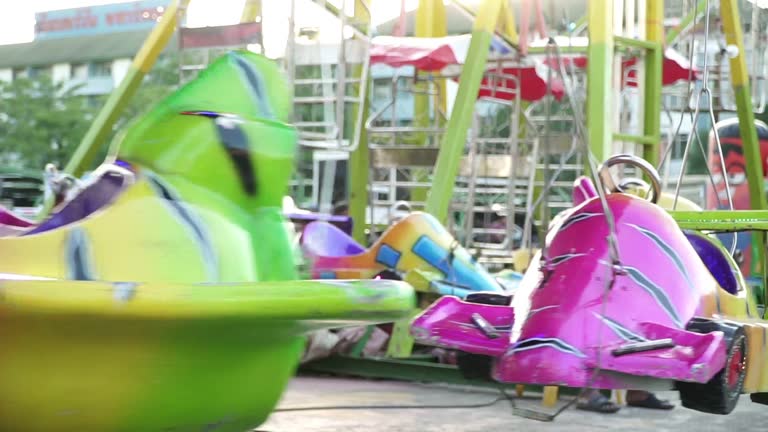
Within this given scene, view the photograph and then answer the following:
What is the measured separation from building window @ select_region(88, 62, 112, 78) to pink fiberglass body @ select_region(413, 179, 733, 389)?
4064cm

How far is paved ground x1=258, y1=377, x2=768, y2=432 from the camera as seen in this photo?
496 centimetres

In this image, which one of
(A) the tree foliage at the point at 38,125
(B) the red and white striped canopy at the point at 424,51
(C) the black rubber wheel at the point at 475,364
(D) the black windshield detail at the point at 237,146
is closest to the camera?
(D) the black windshield detail at the point at 237,146

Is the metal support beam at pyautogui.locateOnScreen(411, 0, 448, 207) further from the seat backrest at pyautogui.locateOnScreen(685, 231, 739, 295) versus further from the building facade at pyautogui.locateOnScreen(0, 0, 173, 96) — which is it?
the building facade at pyautogui.locateOnScreen(0, 0, 173, 96)

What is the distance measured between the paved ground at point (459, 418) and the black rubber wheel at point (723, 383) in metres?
1.37

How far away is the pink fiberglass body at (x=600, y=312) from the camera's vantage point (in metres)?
3.45

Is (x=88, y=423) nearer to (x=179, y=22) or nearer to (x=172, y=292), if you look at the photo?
(x=172, y=292)

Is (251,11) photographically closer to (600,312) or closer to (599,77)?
(599,77)

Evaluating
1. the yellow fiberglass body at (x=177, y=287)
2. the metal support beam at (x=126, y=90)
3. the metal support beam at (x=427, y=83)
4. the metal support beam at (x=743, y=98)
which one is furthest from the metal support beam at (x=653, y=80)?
the yellow fiberglass body at (x=177, y=287)

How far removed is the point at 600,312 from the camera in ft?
12.0

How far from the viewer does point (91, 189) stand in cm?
293

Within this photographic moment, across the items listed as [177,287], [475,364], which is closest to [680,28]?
[475,364]

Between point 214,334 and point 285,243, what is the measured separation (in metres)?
0.66

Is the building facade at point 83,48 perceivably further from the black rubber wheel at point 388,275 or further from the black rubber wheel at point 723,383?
the black rubber wheel at point 723,383

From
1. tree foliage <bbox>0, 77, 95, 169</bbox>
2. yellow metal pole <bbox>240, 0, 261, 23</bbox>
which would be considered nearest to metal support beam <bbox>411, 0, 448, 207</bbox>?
yellow metal pole <bbox>240, 0, 261, 23</bbox>
